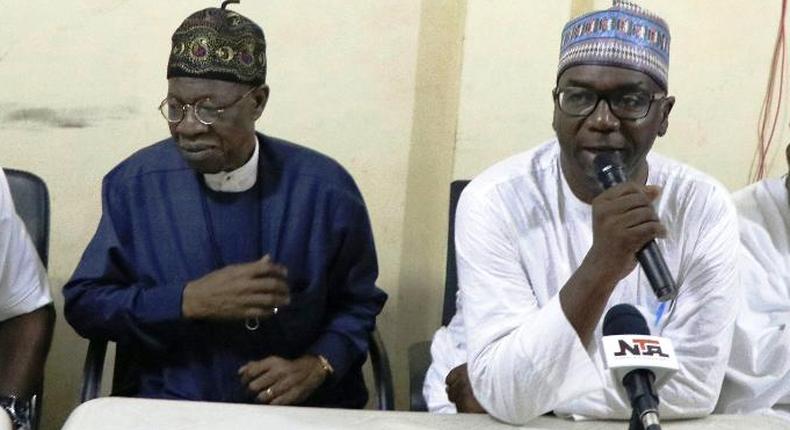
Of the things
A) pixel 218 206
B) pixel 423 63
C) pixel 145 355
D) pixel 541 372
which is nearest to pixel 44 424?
pixel 145 355

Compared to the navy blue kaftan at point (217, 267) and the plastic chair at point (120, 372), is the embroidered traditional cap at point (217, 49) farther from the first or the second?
the plastic chair at point (120, 372)

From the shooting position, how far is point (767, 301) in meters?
3.20

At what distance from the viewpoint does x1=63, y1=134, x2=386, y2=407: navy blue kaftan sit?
3.06 m

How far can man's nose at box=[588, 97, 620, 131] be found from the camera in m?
2.58

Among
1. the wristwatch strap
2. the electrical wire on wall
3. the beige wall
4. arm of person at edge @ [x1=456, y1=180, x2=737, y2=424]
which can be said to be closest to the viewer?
arm of person at edge @ [x1=456, y1=180, x2=737, y2=424]

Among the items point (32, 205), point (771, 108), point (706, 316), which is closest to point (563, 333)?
point (706, 316)

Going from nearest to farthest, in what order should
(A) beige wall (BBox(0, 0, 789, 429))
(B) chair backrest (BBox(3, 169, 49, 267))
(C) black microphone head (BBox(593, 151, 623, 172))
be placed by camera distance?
(C) black microphone head (BBox(593, 151, 623, 172)) < (B) chair backrest (BBox(3, 169, 49, 267)) < (A) beige wall (BBox(0, 0, 789, 429))

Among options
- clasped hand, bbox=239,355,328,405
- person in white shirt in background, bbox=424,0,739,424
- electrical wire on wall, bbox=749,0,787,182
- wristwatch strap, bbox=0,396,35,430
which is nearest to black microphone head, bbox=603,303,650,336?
person in white shirt in background, bbox=424,0,739,424

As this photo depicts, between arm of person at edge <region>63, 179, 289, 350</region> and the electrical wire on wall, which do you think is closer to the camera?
arm of person at edge <region>63, 179, 289, 350</region>

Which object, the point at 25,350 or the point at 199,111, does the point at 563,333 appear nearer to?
the point at 199,111

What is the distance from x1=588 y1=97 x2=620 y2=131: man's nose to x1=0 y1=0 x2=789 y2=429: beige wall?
1.22 m

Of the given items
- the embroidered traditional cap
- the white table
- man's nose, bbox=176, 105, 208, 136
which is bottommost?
the white table

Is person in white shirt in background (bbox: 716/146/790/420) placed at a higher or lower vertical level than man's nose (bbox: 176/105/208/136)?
lower

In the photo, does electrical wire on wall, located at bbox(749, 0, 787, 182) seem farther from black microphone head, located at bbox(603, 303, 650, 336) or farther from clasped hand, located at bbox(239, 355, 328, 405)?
black microphone head, located at bbox(603, 303, 650, 336)
